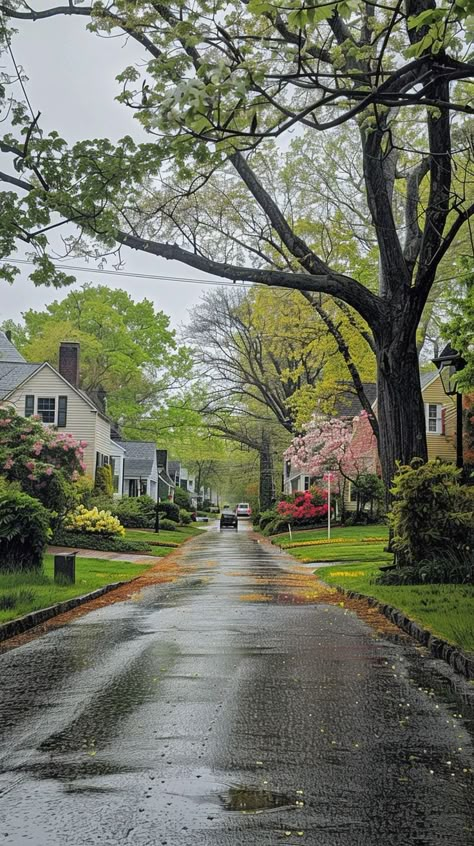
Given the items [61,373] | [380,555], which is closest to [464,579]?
[380,555]

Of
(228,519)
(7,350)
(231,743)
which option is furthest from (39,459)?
(228,519)

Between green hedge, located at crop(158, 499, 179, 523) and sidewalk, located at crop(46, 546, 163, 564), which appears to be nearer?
sidewalk, located at crop(46, 546, 163, 564)

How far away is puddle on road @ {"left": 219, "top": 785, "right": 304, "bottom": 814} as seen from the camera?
4191 millimetres

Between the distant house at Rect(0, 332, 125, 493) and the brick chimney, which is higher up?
the brick chimney

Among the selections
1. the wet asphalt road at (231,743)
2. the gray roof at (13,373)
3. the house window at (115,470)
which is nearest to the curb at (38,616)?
the wet asphalt road at (231,743)

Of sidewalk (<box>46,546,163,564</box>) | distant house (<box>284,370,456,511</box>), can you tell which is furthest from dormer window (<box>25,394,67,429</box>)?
sidewalk (<box>46,546,163,564</box>)

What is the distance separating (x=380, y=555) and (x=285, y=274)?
39.3ft

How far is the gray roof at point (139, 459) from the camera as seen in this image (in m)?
66.3

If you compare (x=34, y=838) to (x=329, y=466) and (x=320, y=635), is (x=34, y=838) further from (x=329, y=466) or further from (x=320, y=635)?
(x=329, y=466)

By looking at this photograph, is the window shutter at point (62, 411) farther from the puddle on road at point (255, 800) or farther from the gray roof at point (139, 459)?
the puddle on road at point (255, 800)

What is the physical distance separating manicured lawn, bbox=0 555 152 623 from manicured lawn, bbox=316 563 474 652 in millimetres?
5117

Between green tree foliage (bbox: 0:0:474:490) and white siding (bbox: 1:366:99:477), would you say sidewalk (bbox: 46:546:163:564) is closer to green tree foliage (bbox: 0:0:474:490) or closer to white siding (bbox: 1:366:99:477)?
green tree foliage (bbox: 0:0:474:490)

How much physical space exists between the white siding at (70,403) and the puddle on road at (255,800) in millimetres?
41993

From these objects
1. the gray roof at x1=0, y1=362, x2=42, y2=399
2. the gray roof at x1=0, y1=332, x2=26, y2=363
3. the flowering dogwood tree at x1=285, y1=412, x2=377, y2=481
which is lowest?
the flowering dogwood tree at x1=285, y1=412, x2=377, y2=481
